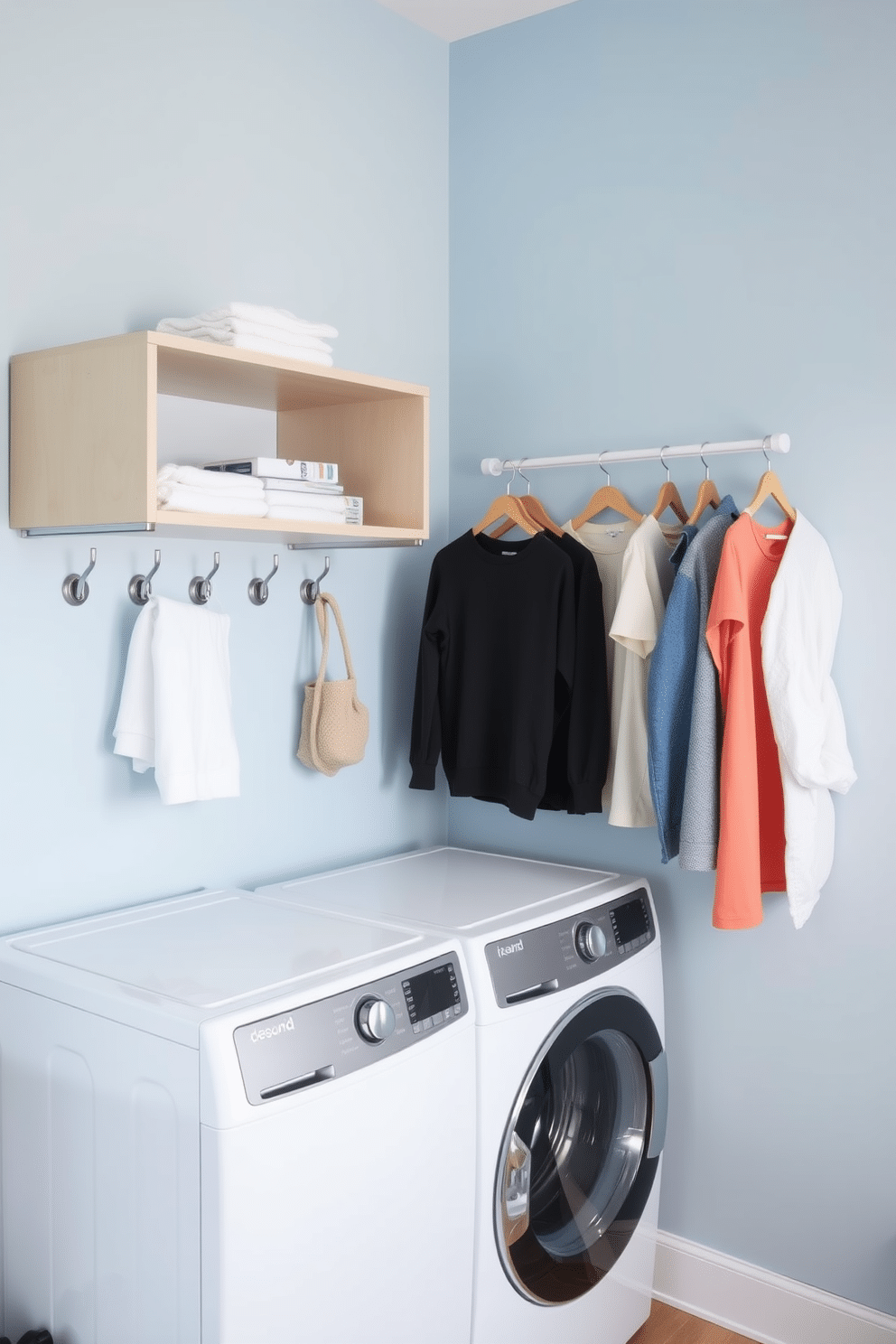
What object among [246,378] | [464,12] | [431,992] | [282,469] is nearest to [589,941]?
[431,992]

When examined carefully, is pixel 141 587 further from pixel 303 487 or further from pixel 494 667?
pixel 494 667

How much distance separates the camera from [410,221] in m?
2.69

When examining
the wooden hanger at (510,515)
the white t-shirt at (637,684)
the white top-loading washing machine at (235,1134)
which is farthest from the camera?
the wooden hanger at (510,515)

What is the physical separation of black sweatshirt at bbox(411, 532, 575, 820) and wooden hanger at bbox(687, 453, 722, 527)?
268mm

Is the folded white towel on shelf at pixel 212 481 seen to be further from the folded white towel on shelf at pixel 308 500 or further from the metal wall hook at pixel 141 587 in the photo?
the metal wall hook at pixel 141 587

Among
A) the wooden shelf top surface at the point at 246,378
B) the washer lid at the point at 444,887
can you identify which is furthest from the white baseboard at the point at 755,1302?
the wooden shelf top surface at the point at 246,378

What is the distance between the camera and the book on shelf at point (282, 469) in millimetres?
1940

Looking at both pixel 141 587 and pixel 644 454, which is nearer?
pixel 141 587

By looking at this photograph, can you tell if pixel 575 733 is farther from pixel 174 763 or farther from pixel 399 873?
pixel 174 763

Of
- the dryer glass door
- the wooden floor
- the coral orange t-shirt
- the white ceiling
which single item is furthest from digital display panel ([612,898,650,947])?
the white ceiling

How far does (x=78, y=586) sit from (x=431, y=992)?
0.89 m

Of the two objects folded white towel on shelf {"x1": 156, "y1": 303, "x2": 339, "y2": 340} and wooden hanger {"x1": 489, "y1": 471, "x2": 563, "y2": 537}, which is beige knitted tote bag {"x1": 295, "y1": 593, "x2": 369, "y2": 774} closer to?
wooden hanger {"x1": 489, "y1": 471, "x2": 563, "y2": 537}

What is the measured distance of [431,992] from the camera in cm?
181

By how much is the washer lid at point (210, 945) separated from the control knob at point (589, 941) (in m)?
0.35
